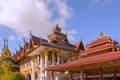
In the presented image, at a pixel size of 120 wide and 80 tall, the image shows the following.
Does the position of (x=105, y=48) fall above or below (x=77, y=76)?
above

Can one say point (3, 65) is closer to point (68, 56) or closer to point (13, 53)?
point (68, 56)

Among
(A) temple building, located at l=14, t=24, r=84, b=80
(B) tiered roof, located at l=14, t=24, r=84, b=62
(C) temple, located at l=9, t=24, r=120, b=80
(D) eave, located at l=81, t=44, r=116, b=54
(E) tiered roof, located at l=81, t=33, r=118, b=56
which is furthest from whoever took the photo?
(B) tiered roof, located at l=14, t=24, r=84, b=62

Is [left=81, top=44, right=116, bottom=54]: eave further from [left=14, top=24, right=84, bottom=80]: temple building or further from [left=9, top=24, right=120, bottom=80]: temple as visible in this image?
[left=14, top=24, right=84, bottom=80]: temple building

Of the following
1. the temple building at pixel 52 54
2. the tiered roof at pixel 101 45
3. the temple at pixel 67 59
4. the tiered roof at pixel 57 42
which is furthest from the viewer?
the tiered roof at pixel 57 42

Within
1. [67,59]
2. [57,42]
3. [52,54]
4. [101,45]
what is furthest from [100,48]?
[67,59]

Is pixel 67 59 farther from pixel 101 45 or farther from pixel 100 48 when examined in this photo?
pixel 100 48

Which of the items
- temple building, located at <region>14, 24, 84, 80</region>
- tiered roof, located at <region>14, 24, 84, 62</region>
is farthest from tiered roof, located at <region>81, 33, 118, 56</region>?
tiered roof, located at <region>14, 24, 84, 62</region>

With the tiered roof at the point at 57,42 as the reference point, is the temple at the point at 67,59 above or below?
below

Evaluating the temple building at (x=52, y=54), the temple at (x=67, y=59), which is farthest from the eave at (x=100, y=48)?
the temple building at (x=52, y=54)

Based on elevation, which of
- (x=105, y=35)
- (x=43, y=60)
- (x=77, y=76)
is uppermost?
(x=105, y=35)

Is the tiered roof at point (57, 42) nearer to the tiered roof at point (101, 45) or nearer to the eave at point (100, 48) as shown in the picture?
the tiered roof at point (101, 45)

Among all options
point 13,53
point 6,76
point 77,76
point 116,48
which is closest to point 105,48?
point 116,48

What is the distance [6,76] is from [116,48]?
16.4 meters

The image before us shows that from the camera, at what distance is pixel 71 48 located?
28.5 m
